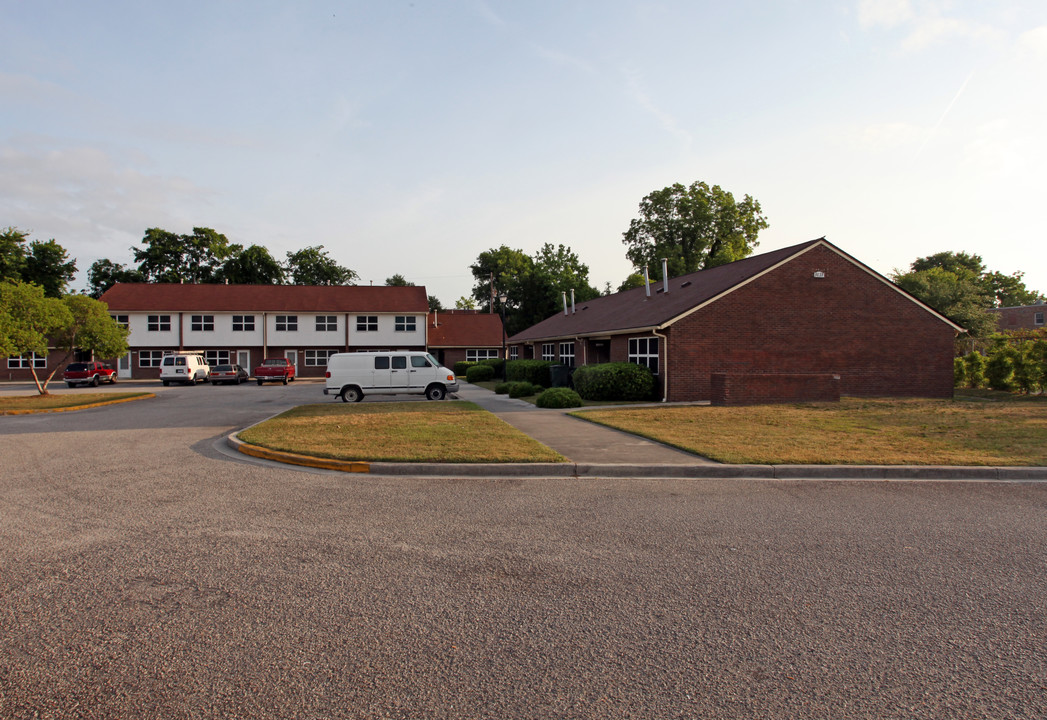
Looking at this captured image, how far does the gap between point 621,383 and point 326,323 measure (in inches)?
1312

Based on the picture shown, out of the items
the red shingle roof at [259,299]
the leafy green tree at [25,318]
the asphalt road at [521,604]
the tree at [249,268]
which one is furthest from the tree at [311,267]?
the asphalt road at [521,604]

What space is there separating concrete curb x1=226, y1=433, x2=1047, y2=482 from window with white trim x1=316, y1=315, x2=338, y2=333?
41648 millimetres

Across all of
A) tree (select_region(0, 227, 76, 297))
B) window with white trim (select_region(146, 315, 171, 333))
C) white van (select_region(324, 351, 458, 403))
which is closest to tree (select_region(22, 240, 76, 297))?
tree (select_region(0, 227, 76, 297))

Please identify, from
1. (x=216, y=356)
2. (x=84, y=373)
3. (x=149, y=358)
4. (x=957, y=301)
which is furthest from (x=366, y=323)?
(x=957, y=301)

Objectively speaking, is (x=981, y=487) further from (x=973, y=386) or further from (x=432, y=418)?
(x=973, y=386)

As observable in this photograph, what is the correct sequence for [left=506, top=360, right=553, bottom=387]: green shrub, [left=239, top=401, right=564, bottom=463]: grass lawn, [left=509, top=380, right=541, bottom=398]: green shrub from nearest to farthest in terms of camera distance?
[left=239, top=401, right=564, bottom=463]: grass lawn, [left=509, top=380, right=541, bottom=398]: green shrub, [left=506, top=360, right=553, bottom=387]: green shrub

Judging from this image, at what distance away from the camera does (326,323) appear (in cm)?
4856

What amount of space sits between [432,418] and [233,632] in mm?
11443

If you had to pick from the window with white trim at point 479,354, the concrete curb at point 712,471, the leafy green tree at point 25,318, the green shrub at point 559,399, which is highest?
the leafy green tree at point 25,318

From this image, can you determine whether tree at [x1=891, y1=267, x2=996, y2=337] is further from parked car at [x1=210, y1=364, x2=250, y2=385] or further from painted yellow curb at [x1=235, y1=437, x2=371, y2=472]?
parked car at [x1=210, y1=364, x2=250, y2=385]

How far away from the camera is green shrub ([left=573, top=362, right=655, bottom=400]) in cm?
2112

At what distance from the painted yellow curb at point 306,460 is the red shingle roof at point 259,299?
3928cm

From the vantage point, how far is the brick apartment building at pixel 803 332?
21094mm

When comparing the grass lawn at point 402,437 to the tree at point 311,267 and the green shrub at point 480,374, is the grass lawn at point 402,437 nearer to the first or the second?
the green shrub at point 480,374
